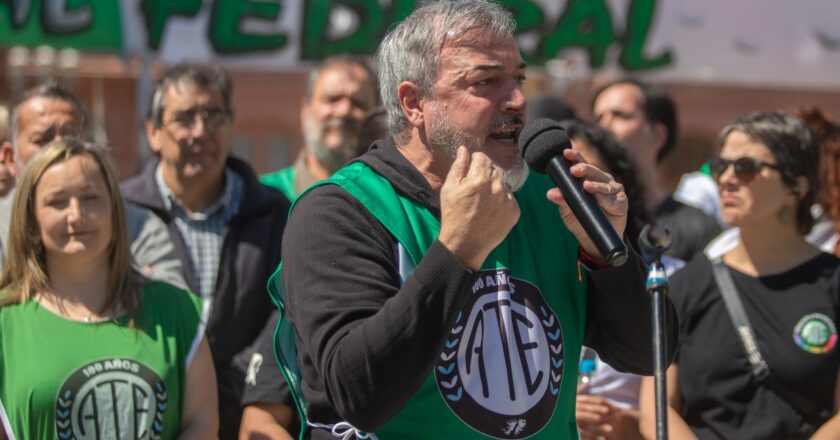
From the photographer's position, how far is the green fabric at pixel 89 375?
138 inches

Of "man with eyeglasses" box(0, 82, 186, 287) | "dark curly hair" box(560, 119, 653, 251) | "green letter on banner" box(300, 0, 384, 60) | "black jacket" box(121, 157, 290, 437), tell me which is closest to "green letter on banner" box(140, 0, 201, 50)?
"green letter on banner" box(300, 0, 384, 60)

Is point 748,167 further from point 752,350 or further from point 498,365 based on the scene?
point 498,365

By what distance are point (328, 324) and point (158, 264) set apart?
215cm

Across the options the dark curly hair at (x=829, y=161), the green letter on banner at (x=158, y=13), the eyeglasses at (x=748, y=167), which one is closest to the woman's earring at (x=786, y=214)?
the eyeglasses at (x=748, y=167)

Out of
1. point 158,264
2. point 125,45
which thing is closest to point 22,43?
point 125,45

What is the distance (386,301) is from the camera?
2.52 meters

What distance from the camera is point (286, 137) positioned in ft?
45.5

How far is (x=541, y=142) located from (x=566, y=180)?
0.40 ft

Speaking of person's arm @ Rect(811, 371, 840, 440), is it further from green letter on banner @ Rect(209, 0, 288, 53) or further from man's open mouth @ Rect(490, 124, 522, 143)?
green letter on banner @ Rect(209, 0, 288, 53)

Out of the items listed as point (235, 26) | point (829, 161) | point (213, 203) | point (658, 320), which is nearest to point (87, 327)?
point (213, 203)

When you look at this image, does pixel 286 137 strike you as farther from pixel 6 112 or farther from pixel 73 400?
pixel 73 400

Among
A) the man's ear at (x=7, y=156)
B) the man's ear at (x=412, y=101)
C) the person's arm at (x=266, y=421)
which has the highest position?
the man's ear at (x=412, y=101)

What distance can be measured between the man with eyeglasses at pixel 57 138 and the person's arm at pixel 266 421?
0.80 meters

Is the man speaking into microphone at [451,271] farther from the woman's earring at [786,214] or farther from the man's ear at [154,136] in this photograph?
the man's ear at [154,136]
